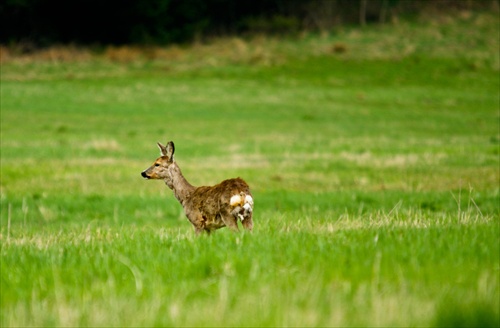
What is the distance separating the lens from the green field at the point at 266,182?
5.09m

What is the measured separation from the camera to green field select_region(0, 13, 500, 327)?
509cm

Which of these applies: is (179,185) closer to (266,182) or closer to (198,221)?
(198,221)

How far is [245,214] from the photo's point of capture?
8.88 metres

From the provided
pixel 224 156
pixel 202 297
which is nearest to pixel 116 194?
pixel 224 156

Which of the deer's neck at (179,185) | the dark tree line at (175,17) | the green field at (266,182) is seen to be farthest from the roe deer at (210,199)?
the dark tree line at (175,17)

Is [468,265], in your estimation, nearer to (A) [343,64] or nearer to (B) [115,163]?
(B) [115,163]

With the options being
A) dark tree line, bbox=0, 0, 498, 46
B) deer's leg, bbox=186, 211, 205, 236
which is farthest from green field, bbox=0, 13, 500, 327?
dark tree line, bbox=0, 0, 498, 46

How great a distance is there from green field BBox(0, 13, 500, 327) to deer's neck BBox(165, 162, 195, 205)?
1.77ft

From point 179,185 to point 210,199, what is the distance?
1.22 m

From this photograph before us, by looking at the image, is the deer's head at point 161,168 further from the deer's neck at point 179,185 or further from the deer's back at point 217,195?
the deer's back at point 217,195

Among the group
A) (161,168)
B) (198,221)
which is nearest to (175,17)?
(161,168)

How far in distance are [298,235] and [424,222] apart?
198cm

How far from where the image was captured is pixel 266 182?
20.9m

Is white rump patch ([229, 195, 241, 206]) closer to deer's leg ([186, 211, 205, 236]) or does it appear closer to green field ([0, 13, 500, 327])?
green field ([0, 13, 500, 327])
